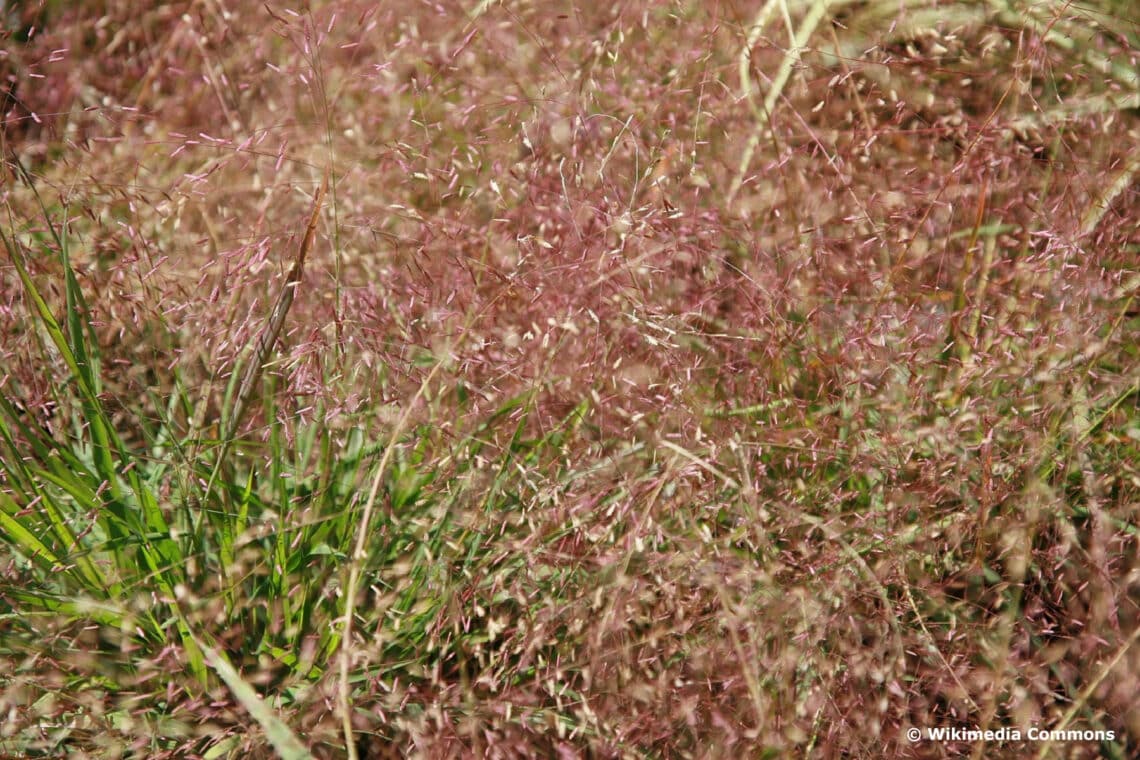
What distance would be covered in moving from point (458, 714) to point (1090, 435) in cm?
105

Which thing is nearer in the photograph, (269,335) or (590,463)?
(269,335)

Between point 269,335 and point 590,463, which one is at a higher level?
point 269,335

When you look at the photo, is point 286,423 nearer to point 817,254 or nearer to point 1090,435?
point 817,254

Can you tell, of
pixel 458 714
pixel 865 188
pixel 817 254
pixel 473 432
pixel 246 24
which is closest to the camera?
pixel 458 714

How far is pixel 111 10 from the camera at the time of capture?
2748 mm

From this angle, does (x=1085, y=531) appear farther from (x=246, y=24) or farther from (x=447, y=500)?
(x=246, y=24)

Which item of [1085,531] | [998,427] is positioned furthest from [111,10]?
[1085,531]

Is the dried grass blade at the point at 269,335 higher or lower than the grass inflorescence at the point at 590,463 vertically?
higher

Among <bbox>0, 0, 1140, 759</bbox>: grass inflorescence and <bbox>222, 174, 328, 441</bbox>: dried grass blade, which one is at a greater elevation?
<bbox>222, 174, 328, 441</bbox>: dried grass blade

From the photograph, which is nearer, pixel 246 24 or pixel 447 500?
pixel 447 500

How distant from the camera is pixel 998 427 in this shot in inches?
60.2

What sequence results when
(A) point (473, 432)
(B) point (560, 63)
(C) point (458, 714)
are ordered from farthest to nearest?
1. (B) point (560, 63)
2. (A) point (473, 432)
3. (C) point (458, 714)

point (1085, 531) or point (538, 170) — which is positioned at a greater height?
point (538, 170)

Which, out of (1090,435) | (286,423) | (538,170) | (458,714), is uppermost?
(538,170)
